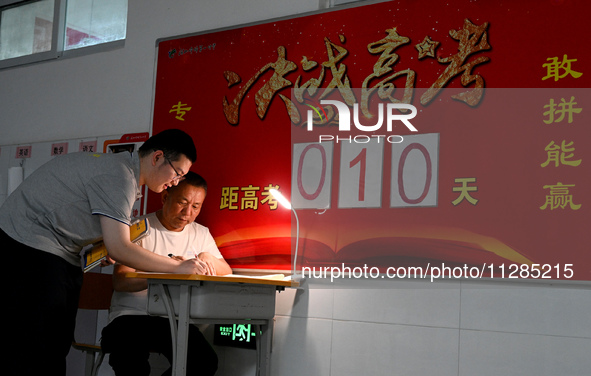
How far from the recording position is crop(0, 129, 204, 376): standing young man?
2398 millimetres

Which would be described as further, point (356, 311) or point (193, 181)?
point (193, 181)

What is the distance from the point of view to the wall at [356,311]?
2605mm

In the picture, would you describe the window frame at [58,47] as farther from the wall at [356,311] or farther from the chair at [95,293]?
the chair at [95,293]

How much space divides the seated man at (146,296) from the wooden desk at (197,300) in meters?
0.10

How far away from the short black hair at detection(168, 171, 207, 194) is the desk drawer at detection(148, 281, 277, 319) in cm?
75

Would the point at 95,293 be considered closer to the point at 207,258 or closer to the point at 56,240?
the point at 207,258

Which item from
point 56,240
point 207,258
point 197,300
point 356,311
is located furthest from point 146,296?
point 356,311

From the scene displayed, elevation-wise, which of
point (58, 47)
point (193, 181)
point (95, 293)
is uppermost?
point (58, 47)

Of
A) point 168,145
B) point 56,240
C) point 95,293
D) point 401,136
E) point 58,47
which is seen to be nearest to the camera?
point 56,240

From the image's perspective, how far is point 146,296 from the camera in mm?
3213

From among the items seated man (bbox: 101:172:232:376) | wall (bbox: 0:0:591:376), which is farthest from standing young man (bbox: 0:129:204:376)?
wall (bbox: 0:0:591:376)

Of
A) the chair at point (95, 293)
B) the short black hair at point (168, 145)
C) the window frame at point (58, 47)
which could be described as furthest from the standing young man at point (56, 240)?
the window frame at point (58, 47)

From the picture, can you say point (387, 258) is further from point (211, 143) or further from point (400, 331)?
point (211, 143)

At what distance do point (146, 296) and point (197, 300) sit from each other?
0.66 metres
